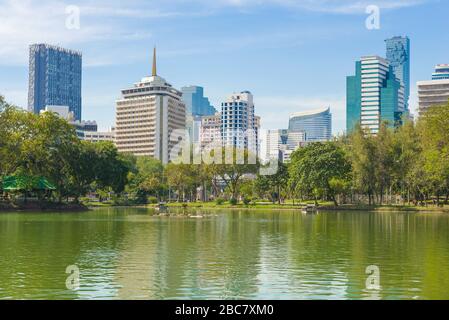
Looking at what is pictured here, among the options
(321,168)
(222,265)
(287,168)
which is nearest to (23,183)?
(321,168)

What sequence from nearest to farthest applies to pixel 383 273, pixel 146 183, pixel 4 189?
1. pixel 383 273
2. pixel 4 189
3. pixel 146 183

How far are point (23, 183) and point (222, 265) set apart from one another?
54.3 m

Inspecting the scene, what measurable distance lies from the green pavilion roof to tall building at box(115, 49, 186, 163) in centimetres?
11721

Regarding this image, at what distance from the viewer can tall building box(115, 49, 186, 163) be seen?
191750 millimetres

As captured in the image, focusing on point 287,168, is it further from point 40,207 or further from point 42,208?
point 40,207

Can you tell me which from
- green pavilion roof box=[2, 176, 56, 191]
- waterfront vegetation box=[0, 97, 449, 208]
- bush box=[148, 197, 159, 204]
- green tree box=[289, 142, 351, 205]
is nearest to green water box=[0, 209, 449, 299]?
green pavilion roof box=[2, 176, 56, 191]

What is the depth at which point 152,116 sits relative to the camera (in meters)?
193

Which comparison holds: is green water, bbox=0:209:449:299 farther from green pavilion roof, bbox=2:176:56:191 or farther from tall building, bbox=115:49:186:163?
tall building, bbox=115:49:186:163

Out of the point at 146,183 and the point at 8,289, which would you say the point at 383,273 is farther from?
the point at 146,183

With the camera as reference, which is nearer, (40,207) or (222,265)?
(222,265)

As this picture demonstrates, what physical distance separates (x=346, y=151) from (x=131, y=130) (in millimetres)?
118131

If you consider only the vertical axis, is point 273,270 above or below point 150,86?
below
